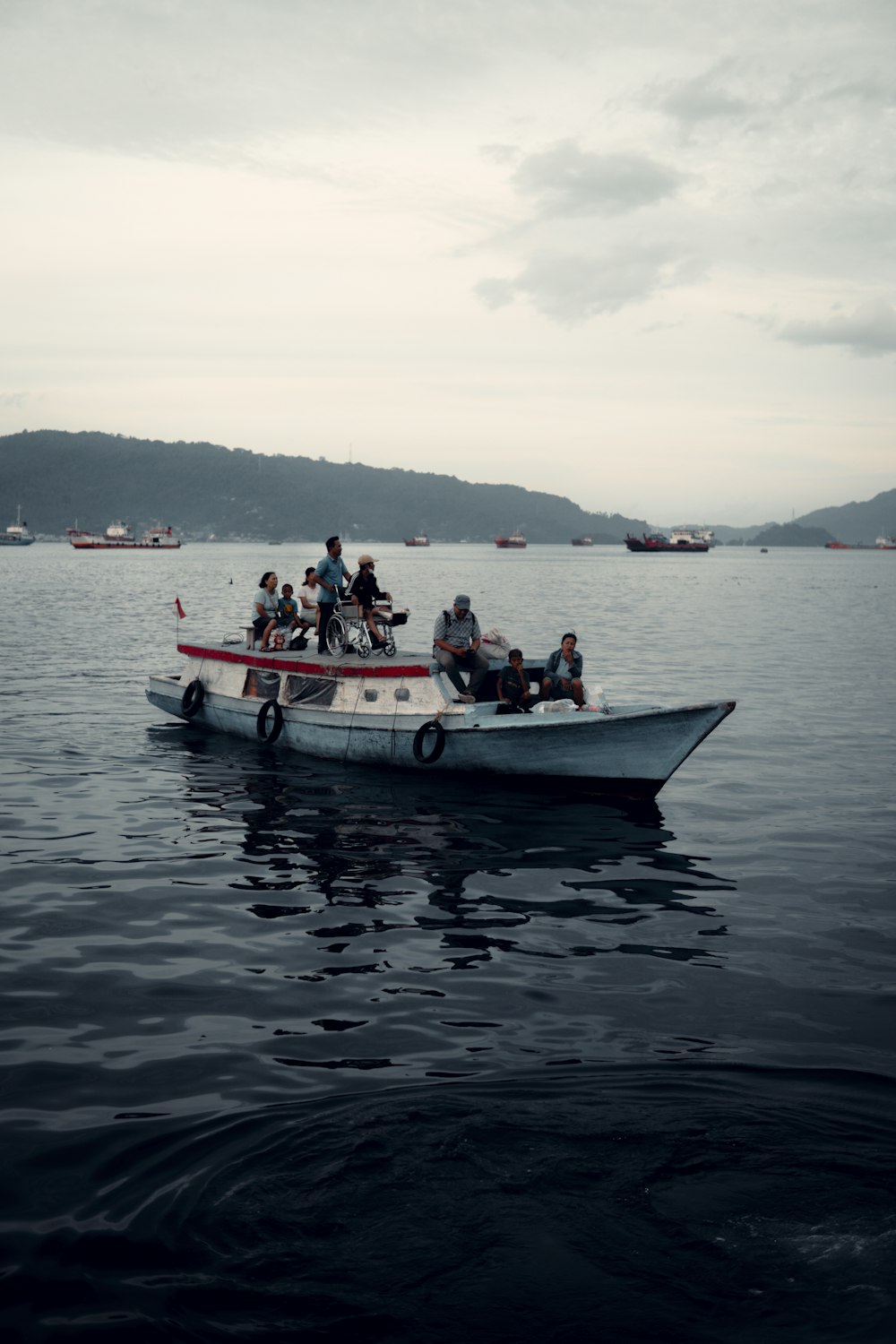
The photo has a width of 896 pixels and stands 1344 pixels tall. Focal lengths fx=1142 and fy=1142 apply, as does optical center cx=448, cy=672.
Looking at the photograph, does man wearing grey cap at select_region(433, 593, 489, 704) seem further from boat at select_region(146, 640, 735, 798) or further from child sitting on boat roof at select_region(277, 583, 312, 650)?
child sitting on boat roof at select_region(277, 583, 312, 650)

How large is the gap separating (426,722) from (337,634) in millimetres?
Result: 3640

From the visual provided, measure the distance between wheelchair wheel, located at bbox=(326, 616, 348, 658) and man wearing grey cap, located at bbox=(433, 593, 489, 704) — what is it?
2.46 m

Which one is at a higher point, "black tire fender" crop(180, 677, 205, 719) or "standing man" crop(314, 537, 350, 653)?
"standing man" crop(314, 537, 350, 653)

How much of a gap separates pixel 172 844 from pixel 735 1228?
10.5 metres

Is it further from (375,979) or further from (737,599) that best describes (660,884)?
(737,599)

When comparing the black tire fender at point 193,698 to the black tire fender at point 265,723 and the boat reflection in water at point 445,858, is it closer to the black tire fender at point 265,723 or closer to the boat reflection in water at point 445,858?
the black tire fender at point 265,723

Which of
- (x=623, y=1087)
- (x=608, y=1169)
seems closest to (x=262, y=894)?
(x=623, y=1087)

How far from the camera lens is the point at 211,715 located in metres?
24.6

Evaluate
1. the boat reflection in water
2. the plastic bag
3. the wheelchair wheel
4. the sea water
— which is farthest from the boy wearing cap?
the sea water

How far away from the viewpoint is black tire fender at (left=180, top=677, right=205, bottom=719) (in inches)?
972

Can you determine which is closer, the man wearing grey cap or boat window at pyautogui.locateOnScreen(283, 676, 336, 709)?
the man wearing grey cap

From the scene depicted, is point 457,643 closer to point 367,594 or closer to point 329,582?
point 367,594

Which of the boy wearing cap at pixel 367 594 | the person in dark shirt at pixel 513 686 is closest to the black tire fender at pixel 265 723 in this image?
the boy wearing cap at pixel 367 594

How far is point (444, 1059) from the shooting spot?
28.5ft
